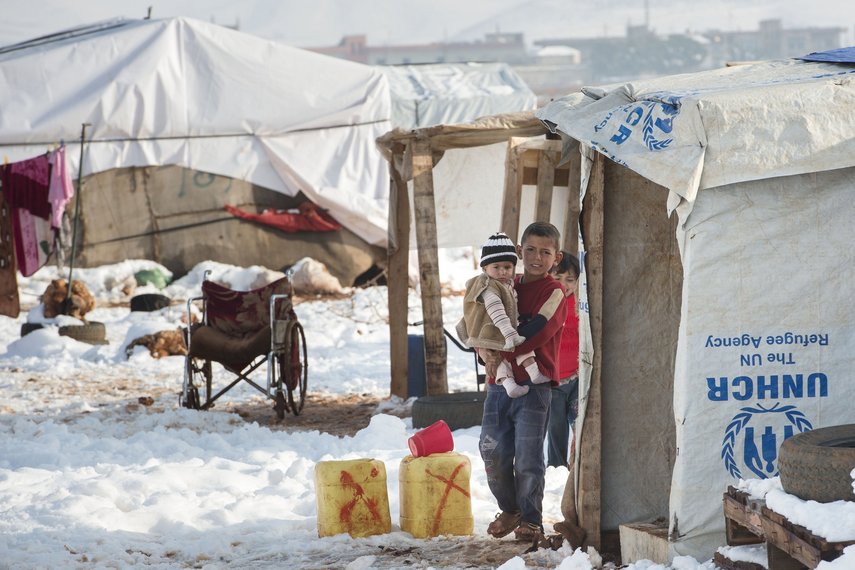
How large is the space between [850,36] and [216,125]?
136 metres

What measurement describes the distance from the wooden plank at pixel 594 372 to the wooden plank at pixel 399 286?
4.72 meters

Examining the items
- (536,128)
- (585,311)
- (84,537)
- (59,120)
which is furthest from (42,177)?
(585,311)

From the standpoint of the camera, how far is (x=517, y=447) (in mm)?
5340

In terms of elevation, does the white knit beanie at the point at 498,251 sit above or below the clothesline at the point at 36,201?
below

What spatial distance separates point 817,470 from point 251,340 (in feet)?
20.6

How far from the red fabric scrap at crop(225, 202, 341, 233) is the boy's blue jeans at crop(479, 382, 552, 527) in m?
13.9

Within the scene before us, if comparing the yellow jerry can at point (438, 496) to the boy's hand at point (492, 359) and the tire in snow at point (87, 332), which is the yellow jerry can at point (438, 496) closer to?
the boy's hand at point (492, 359)

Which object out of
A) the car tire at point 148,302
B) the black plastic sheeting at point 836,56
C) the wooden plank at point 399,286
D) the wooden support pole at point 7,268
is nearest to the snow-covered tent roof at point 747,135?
the black plastic sheeting at point 836,56

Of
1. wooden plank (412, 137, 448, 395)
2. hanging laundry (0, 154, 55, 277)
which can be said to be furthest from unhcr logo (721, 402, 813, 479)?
hanging laundry (0, 154, 55, 277)

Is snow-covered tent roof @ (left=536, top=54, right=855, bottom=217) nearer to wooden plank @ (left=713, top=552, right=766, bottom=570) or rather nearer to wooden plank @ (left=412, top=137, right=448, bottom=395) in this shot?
wooden plank @ (left=713, top=552, right=766, bottom=570)

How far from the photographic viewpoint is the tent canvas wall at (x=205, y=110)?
18.8 meters

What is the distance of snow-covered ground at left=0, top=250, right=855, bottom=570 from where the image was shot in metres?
5.37

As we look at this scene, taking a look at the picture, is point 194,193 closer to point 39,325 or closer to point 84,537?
point 39,325

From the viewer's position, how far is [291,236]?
63.4 feet
